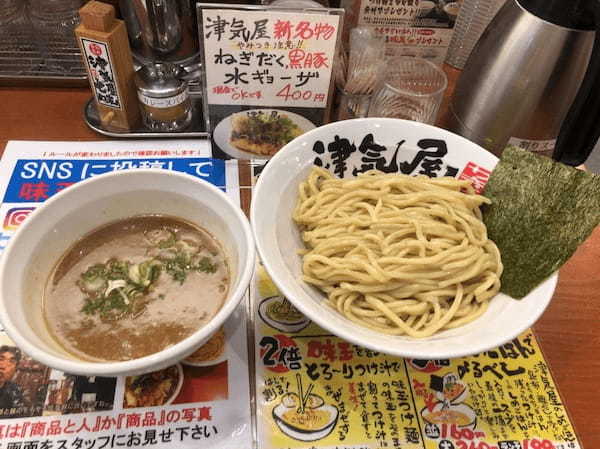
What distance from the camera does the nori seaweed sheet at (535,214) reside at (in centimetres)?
122

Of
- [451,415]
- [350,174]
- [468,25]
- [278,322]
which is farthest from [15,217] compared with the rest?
[468,25]

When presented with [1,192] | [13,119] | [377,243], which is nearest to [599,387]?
[377,243]

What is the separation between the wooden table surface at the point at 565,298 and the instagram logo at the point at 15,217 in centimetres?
38

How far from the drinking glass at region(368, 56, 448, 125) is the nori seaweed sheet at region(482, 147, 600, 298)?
19.5 inches

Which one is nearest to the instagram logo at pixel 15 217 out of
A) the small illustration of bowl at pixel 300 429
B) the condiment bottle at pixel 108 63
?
the condiment bottle at pixel 108 63

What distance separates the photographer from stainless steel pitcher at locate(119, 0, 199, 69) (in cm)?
186

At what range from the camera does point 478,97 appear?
1.71 m

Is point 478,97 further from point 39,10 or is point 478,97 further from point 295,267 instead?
point 39,10

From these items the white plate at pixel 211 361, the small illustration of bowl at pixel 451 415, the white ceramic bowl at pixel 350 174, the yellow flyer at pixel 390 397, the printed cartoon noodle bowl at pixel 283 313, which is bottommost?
the small illustration of bowl at pixel 451 415

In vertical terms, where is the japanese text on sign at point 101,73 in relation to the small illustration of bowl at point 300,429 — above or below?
above

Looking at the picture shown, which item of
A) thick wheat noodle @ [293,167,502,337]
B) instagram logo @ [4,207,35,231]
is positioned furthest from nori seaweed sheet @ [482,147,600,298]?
instagram logo @ [4,207,35,231]

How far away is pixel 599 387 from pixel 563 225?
482mm

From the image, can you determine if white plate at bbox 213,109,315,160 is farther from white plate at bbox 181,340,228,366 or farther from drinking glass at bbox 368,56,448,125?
white plate at bbox 181,340,228,366

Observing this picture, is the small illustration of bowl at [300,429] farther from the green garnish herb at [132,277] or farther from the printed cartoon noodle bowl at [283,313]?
the green garnish herb at [132,277]
